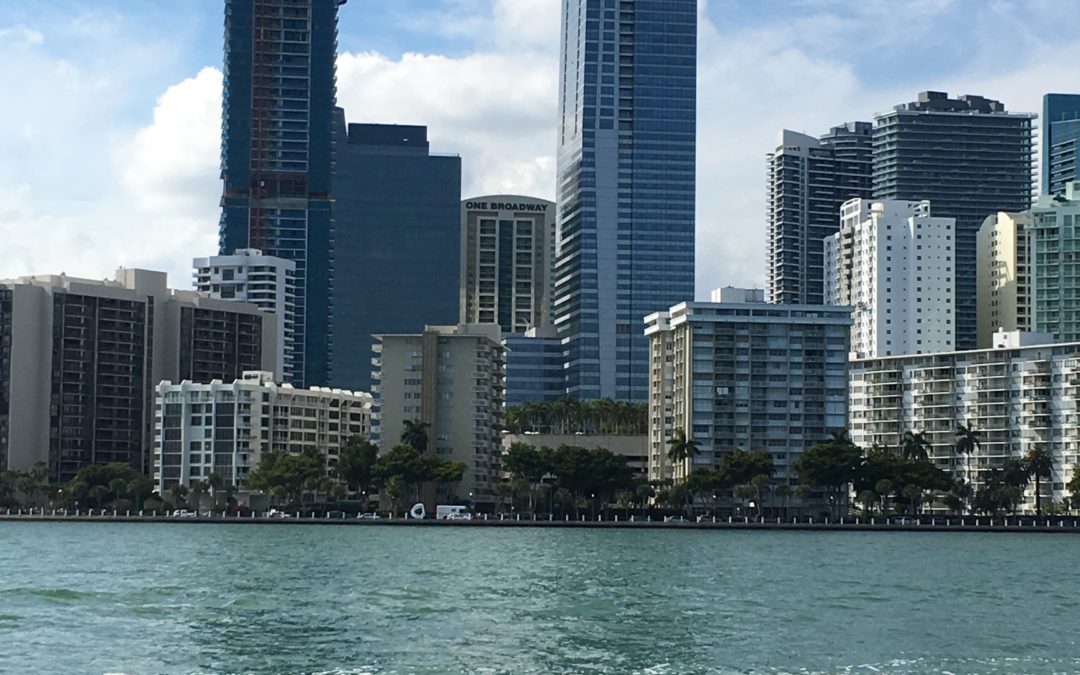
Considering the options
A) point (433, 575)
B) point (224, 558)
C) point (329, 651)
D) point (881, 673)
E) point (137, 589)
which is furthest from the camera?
→ point (224, 558)

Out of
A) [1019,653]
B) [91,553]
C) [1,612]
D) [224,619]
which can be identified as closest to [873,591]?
[1019,653]

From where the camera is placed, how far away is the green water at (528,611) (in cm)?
7156

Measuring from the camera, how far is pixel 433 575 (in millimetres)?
118875

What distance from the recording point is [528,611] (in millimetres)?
91438

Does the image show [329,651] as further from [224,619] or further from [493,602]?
[493,602]

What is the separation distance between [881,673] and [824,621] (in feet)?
65.4

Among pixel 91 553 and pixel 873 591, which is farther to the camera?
pixel 91 553

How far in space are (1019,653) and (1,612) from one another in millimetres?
45923

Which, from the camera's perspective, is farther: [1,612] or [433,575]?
[433,575]

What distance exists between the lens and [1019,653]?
75.8 m

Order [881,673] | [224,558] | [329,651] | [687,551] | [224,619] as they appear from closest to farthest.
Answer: [881,673], [329,651], [224,619], [224,558], [687,551]

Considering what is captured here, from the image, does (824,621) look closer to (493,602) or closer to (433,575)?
(493,602)

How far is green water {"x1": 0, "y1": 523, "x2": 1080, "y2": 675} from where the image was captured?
235 ft

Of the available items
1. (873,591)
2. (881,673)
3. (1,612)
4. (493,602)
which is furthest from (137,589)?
(881,673)
